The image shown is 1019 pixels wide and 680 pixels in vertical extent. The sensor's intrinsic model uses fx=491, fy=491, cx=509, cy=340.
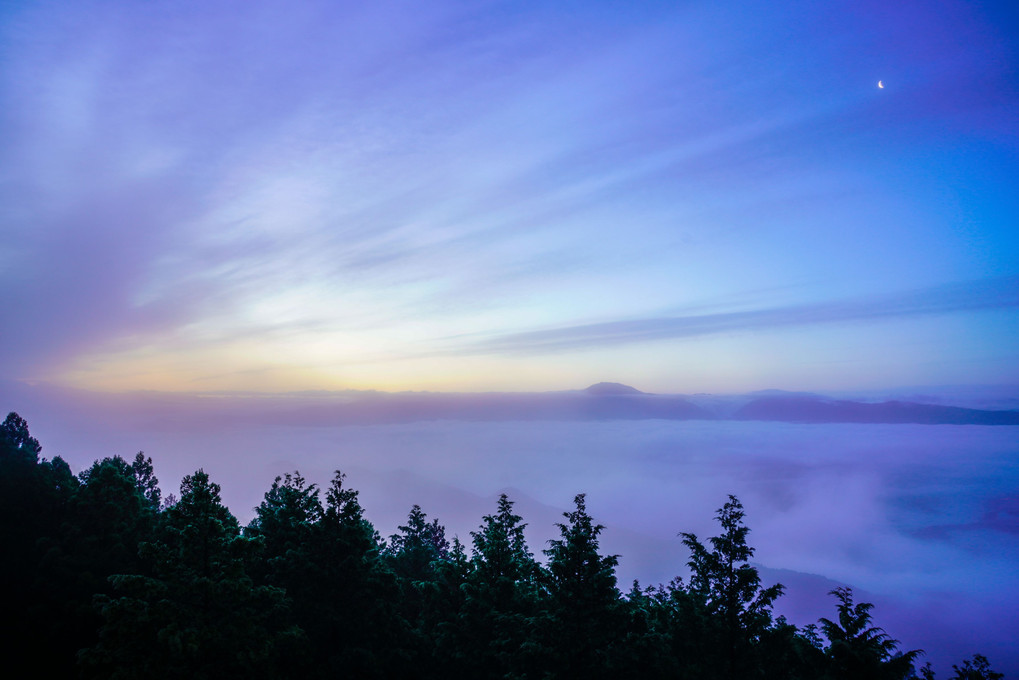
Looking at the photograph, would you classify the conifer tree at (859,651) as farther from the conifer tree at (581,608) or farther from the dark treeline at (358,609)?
the conifer tree at (581,608)

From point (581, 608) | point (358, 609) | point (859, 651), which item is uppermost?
point (859, 651)

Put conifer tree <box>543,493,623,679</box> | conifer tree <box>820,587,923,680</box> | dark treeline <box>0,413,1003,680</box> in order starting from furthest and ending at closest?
1. conifer tree <box>543,493,623,679</box>
2. dark treeline <box>0,413,1003,680</box>
3. conifer tree <box>820,587,923,680</box>

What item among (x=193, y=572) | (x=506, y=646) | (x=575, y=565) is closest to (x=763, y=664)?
(x=575, y=565)

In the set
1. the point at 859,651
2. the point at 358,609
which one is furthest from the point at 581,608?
the point at 358,609

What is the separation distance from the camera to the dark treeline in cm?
1795

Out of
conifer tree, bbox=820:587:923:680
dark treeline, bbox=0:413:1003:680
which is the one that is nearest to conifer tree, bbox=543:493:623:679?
dark treeline, bbox=0:413:1003:680

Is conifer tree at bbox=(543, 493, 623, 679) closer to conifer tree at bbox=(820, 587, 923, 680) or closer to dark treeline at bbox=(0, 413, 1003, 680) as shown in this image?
dark treeline at bbox=(0, 413, 1003, 680)

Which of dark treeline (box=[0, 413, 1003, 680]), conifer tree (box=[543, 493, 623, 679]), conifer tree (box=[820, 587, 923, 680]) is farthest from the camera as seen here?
conifer tree (box=[543, 493, 623, 679])

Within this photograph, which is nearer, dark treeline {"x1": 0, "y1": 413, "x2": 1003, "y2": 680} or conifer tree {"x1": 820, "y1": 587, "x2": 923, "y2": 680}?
conifer tree {"x1": 820, "y1": 587, "x2": 923, "y2": 680}

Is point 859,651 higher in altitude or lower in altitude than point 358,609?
higher

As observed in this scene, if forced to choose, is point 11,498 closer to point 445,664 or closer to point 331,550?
point 331,550

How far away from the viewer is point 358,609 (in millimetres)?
23797

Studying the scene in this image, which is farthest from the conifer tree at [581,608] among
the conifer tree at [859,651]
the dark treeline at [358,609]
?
the conifer tree at [859,651]

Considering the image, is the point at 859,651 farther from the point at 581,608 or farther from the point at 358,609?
the point at 358,609
